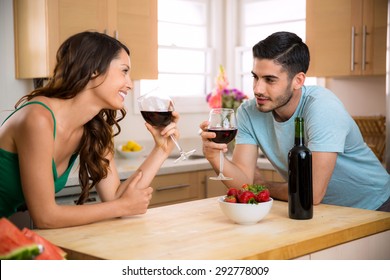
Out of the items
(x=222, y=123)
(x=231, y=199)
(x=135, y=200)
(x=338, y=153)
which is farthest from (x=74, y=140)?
(x=338, y=153)

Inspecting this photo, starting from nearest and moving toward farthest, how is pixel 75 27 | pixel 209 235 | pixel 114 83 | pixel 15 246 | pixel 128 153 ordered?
1. pixel 15 246
2. pixel 209 235
3. pixel 114 83
4. pixel 75 27
5. pixel 128 153

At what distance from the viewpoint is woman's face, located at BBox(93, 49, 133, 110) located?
2.18 m

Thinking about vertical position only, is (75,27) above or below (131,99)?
above

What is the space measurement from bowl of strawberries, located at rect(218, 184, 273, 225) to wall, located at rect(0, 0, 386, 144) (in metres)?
2.42

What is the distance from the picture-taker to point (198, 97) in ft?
17.4

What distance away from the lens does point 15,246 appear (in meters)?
1.34

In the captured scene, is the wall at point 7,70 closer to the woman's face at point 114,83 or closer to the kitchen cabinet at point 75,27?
the kitchen cabinet at point 75,27

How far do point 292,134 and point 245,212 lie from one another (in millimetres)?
835

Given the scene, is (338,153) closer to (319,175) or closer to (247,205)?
(319,175)

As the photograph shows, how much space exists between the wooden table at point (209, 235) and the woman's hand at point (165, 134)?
27 cm

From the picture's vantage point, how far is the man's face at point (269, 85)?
2605 mm
